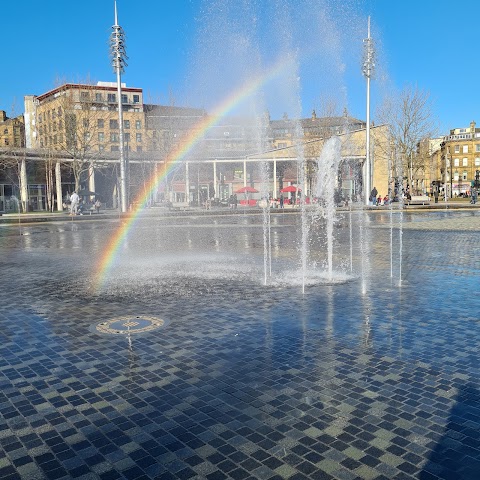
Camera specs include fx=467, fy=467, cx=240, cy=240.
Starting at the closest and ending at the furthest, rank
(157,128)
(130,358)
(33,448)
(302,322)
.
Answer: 1. (33,448)
2. (130,358)
3. (302,322)
4. (157,128)

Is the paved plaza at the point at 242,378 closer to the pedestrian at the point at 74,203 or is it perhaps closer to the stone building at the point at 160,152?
the pedestrian at the point at 74,203

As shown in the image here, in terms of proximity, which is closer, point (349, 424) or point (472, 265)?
point (349, 424)

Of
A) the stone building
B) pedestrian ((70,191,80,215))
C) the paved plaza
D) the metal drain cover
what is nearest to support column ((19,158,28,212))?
the stone building

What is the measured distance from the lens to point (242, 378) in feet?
15.4

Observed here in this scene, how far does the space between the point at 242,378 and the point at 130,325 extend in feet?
8.46

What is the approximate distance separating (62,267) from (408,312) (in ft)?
29.3

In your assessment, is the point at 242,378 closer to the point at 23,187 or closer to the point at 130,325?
the point at 130,325

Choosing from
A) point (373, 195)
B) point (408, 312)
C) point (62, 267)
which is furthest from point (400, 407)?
point (373, 195)

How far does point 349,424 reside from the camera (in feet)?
12.2

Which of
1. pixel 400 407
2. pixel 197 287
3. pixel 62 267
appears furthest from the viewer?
pixel 62 267

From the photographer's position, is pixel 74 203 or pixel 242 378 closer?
pixel 242 378

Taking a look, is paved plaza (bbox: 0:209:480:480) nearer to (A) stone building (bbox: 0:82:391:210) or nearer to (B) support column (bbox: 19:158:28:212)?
(A) stone building (bbox: 0:82:391:210)

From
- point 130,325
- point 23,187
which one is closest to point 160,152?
point 23,187

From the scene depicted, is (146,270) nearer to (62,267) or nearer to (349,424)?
(62,267)
